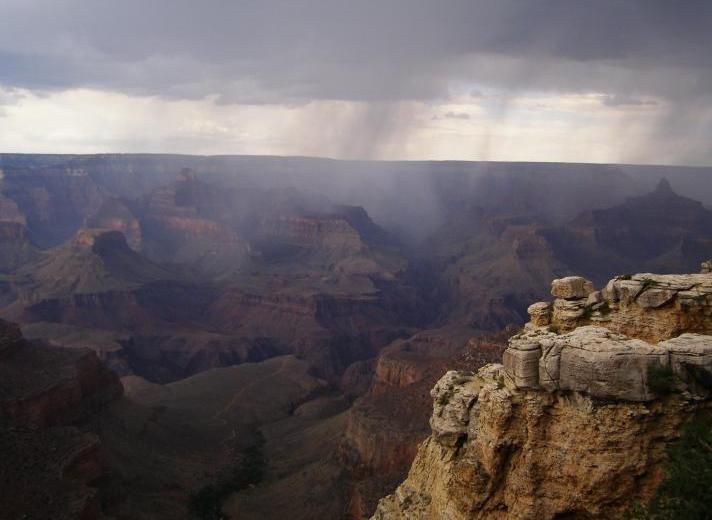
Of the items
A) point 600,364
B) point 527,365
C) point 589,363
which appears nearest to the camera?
point 600,364

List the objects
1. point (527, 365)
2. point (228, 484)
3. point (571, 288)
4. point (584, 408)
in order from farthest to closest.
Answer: point (228, 484) → point (571, 288) → point (527, 365) → point (584, 408)

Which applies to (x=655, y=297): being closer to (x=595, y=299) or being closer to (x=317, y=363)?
(x=595, y=299)

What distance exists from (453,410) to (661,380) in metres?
6.17

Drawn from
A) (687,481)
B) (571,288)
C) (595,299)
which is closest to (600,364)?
(687,481)

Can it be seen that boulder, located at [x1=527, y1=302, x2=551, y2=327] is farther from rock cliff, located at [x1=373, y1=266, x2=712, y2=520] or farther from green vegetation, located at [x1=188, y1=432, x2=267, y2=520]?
green vegetation, located at [x1=188, y1=432, x2=267, y2=520]

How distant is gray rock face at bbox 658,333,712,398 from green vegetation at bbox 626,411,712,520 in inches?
27.4

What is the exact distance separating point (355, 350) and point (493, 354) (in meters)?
79.9

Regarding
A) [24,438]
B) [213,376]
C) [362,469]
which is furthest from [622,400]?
[213,376]

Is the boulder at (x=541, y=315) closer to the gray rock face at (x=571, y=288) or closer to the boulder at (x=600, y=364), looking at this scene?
the gray rock face at (x=571, y=288)

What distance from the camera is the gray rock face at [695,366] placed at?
15891mm

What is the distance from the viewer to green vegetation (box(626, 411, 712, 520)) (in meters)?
14.7

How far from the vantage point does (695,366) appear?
52.2 feet

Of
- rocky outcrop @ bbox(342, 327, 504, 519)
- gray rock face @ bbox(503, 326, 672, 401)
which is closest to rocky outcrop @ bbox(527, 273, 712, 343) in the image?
gray rock face @ bbox(503, 326, 672, 401)

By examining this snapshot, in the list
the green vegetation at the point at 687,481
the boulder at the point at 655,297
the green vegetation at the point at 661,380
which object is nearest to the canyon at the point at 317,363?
the boulder at the point at 655,297
